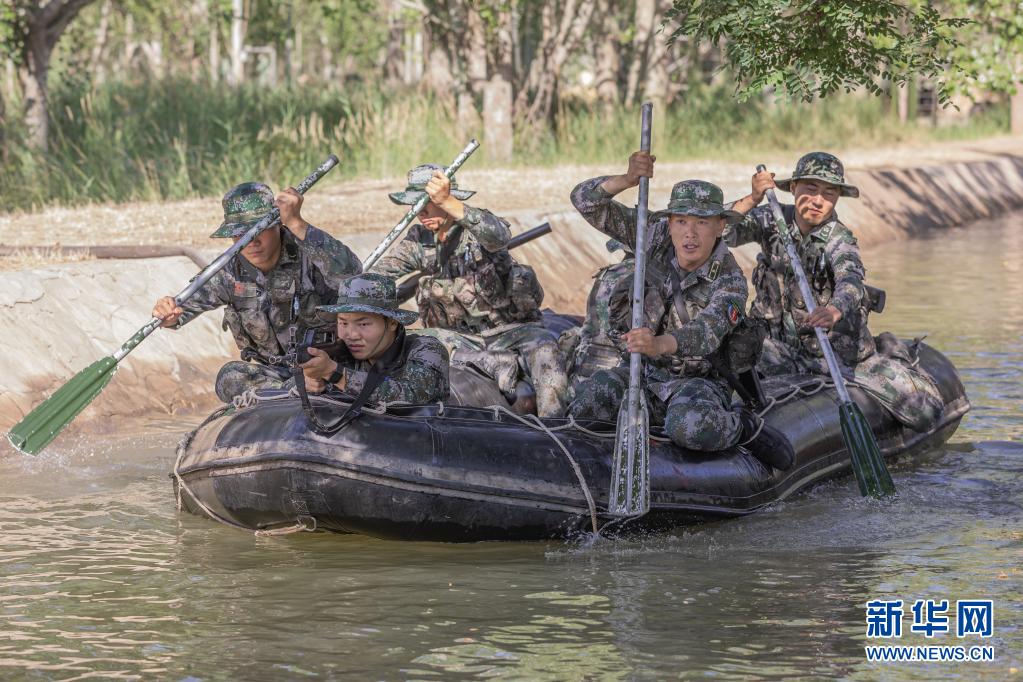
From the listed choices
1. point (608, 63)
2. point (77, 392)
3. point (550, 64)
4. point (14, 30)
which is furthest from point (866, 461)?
point (608, 63)

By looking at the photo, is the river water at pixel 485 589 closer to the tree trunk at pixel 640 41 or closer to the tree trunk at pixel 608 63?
the tree trunk at pixel 640 41

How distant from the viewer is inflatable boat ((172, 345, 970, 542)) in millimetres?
7500

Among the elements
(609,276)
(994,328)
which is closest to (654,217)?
(609,276)

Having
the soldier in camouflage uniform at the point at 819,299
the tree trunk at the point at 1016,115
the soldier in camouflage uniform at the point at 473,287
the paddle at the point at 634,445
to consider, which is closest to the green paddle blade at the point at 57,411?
the soldier in camouflage uniform at the point at 473,287

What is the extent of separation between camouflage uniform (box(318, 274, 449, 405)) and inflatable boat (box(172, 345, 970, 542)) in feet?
0.41

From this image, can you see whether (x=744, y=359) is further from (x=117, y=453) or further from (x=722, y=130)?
(x=722, y=130)

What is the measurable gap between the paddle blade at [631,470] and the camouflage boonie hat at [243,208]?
233 cm

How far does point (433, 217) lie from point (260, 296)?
132cm

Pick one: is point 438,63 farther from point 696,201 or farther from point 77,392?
point 696,201

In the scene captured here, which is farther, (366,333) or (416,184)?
(416,184)

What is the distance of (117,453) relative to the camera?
989cm

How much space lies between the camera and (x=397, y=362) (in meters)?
7.86

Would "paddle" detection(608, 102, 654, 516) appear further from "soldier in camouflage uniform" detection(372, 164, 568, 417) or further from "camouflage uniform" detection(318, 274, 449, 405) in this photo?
"soldier in camouflage uniform" detection(372, 164, 568, 417)

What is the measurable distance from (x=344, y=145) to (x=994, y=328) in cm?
813
